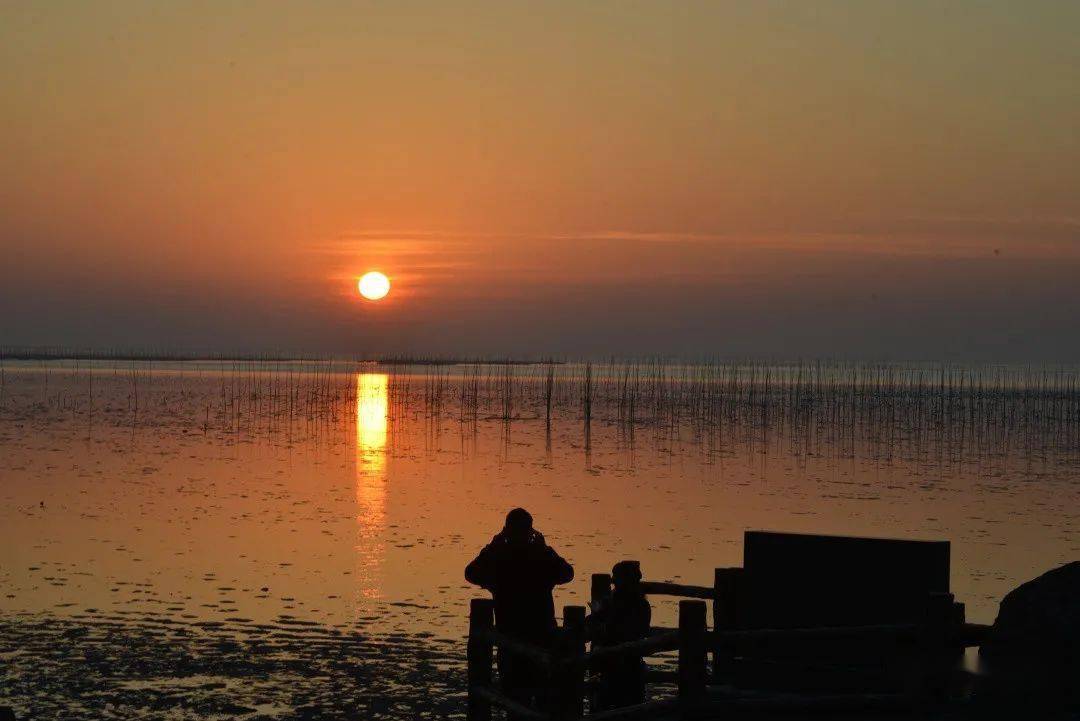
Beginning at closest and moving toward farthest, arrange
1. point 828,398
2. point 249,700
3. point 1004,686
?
point 1004,686 < point 249,700 < point 828,398

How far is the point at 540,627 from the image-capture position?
1074 centimetres

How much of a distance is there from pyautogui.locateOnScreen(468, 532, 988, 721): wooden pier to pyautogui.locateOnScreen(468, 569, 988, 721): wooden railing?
1cm

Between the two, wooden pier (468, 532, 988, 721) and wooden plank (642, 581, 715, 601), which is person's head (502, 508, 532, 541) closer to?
wooden pier (468, 532, 988, 721)

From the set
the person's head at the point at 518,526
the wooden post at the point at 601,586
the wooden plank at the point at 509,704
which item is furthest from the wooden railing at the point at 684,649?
the wooden post at the point at 601,586

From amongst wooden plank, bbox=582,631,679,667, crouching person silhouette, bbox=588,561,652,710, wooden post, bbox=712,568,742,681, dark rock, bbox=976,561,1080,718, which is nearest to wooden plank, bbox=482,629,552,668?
wooden plank, bbox=582,631,679,667

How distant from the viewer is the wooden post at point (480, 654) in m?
10.8

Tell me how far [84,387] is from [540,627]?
101 meters

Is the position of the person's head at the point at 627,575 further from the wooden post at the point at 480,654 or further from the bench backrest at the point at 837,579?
the bench backrest at the point at 837,579

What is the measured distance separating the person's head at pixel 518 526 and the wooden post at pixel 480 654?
0.62 meters

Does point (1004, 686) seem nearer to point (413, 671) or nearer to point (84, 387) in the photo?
point (413, 671)

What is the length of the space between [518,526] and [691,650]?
1714mm

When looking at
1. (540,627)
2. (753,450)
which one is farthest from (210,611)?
(753,450)

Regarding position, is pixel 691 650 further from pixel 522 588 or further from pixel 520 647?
pixel 522 588

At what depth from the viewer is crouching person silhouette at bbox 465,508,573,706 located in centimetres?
1062
